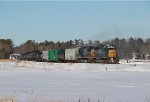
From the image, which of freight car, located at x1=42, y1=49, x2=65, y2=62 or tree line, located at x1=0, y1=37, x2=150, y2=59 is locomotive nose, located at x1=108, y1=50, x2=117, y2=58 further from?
tree line, located at x1=0, y1=37, x2=150, y2=59

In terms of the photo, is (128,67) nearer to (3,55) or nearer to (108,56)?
(108,56)

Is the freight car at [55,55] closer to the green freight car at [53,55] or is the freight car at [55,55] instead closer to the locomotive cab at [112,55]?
the green freight car at [53,55]

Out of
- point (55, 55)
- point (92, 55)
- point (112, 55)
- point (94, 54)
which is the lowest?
point (112, 55)

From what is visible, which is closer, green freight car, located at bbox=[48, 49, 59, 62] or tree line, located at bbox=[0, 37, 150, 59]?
green freight car, located at bbox=[48, 49, 59, 62]

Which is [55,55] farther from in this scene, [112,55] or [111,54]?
[112,55]

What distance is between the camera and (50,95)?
14656 millimetres

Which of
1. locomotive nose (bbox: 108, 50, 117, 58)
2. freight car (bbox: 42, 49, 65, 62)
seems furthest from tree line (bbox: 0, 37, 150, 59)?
locomotive nose (bbox: 108, 50, 117, 58)

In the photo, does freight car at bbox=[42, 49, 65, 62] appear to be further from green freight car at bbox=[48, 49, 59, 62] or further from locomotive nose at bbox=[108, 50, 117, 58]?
locomotive nose at bbox=[108, 50, 117, 58]

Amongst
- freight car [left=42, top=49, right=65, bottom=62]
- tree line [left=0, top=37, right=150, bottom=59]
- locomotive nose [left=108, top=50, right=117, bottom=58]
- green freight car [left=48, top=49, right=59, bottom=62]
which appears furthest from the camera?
tree line [left=0, top=37, right=150, bottom=59]

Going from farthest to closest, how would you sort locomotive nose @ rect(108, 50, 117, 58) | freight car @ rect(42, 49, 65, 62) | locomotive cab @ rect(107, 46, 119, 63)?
freight car @ rect(42, 49, 65, 62) < locomotive nose @ rect(108, 50, 117, 58) < locomotive cab @ rect(107, 46, 119, 63)

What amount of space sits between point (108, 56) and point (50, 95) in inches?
1758

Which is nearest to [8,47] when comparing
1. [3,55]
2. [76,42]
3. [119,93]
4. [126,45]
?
[3,55]

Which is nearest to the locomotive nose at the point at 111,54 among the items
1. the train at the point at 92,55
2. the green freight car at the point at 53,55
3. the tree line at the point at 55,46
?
the train at the point at 92,55

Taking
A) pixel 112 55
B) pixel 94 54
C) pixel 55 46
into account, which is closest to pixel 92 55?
pixel 94 54
